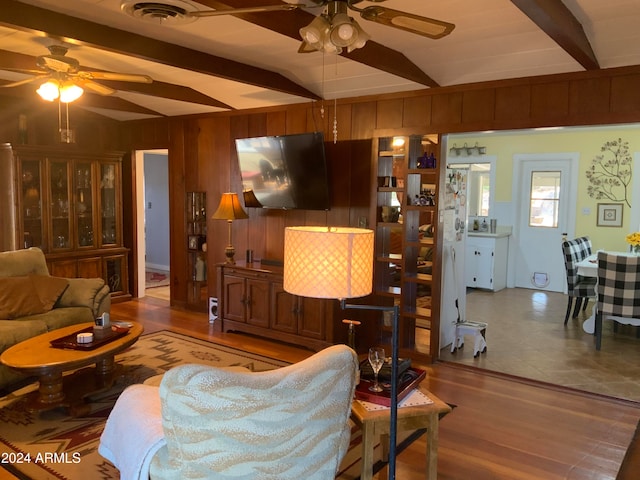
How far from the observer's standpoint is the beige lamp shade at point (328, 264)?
1.71m

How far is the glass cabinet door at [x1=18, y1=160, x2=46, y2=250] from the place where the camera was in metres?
5.61

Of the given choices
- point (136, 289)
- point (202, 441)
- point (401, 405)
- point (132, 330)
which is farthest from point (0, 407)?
point (136, 289)

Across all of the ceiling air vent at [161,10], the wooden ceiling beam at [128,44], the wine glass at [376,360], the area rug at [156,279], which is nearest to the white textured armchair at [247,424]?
the wine glass at [376,360]

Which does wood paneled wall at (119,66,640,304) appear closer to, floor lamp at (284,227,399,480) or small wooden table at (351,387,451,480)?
small wooden table at (351,387,451,480)

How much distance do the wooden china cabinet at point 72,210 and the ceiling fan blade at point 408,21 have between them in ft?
16.1

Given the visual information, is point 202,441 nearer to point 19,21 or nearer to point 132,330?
point 132,330

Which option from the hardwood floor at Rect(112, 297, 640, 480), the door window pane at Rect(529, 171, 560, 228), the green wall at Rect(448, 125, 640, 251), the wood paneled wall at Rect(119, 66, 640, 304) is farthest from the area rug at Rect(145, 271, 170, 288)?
the door window pane at Rect(529, 171, 560, 228)

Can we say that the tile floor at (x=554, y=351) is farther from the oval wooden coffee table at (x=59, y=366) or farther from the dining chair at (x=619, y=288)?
the oval wooden coffee table at (x=59, y=366)

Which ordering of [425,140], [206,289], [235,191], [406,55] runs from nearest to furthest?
[406,55]
[425,140]
[235,191]
[206,289]

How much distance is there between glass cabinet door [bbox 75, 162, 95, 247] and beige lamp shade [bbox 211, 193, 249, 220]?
6.55 feet

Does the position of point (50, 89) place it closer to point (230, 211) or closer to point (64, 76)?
point (64, 76)

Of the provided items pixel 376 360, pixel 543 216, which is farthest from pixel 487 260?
pixel 376 360

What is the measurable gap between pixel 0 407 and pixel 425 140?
400 centimetres

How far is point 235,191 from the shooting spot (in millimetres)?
5723
